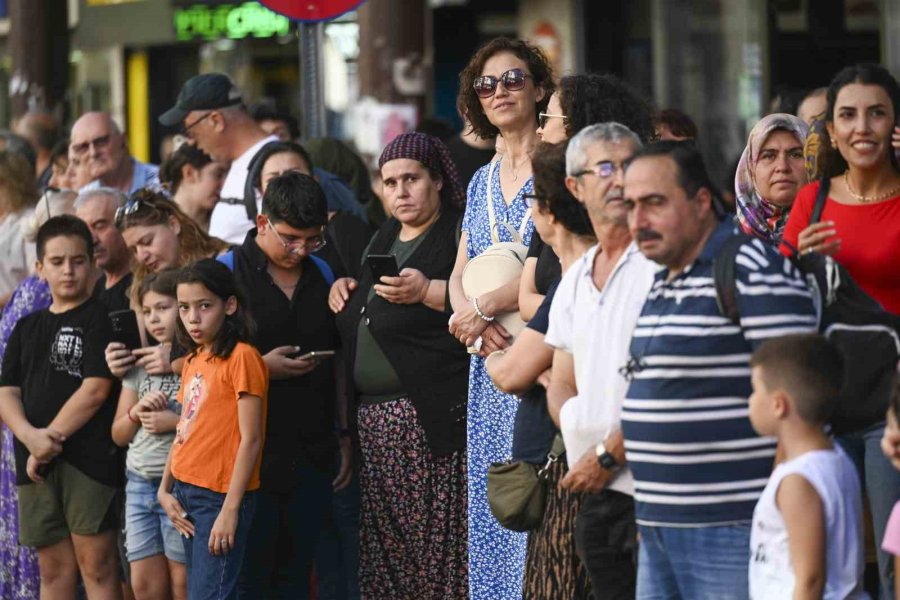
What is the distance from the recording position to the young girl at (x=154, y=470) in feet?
24.6

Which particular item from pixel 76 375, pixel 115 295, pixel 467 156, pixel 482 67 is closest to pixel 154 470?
pixel 76 375

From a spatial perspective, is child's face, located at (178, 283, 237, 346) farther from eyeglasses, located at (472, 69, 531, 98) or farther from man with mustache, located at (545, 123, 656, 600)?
man with mustache, located at (545, 123, 656, 600)

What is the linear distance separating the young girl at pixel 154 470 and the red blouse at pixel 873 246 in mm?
2946

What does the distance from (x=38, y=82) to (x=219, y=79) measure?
868cm

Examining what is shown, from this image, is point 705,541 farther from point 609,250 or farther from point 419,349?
point 419,349

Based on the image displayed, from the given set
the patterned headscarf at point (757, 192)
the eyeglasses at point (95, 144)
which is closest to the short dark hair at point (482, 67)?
the patterned headscarf at point (757, 192)

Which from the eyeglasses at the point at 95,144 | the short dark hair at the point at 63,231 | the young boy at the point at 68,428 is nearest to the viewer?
the young boy at the point at 68,428

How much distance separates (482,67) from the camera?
7.01 m

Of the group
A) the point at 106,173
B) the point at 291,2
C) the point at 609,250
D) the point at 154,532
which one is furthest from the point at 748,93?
the point at 609,250

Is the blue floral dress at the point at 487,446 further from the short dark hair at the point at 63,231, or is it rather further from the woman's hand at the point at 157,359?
the short dark hair at the point at 63,231

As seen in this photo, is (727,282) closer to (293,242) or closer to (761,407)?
(761,407)

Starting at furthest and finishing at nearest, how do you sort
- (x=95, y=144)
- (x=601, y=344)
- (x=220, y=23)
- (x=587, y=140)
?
(x=220, y=23)
(x=95, y=144)
(x=587, y=140)
(x=601, y=344)

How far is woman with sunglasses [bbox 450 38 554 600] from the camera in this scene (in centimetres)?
676

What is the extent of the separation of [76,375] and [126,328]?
0.37 metres
